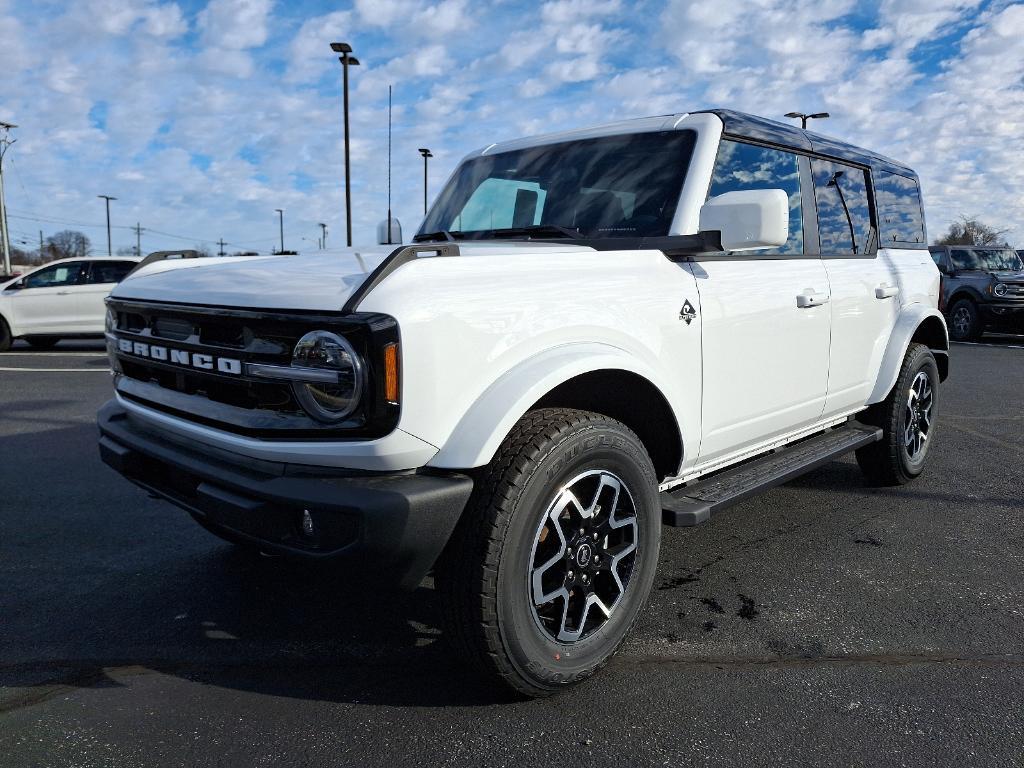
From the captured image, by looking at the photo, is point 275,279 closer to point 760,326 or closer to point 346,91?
point 760,326

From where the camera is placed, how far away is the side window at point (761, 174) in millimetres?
3410

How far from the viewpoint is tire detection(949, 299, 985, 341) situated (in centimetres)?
1555

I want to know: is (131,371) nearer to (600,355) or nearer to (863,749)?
(600,355)

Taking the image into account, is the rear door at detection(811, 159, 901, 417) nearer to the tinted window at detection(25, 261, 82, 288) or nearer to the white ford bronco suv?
the white ford bronco suv

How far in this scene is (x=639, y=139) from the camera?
11.6 feet

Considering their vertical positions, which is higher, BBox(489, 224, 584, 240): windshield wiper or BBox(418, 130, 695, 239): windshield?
BBox(418, 130, 695, 239): windshield

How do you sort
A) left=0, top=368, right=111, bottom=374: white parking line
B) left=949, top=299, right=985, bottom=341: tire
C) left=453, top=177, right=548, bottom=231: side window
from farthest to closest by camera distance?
left=949, top=299, right=985, bottom=341: tire, left=0, top=368, right=111, bottom=374: white parking line, left=453, top=177, right=548, bottom=231: side window

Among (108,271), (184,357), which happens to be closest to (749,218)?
(184,357)

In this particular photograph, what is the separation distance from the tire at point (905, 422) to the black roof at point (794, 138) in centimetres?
113

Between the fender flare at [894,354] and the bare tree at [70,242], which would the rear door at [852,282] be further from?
the bare tree at [70,242]

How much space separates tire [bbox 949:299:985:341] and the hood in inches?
591

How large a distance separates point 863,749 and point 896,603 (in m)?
1.16

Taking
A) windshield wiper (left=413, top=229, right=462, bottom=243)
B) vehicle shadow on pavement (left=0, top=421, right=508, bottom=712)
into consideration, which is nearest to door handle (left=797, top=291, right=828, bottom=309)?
windshield wiper (left=413, top=229, right=462, bottom=243)

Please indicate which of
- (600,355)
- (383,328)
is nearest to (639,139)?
(600,355)
